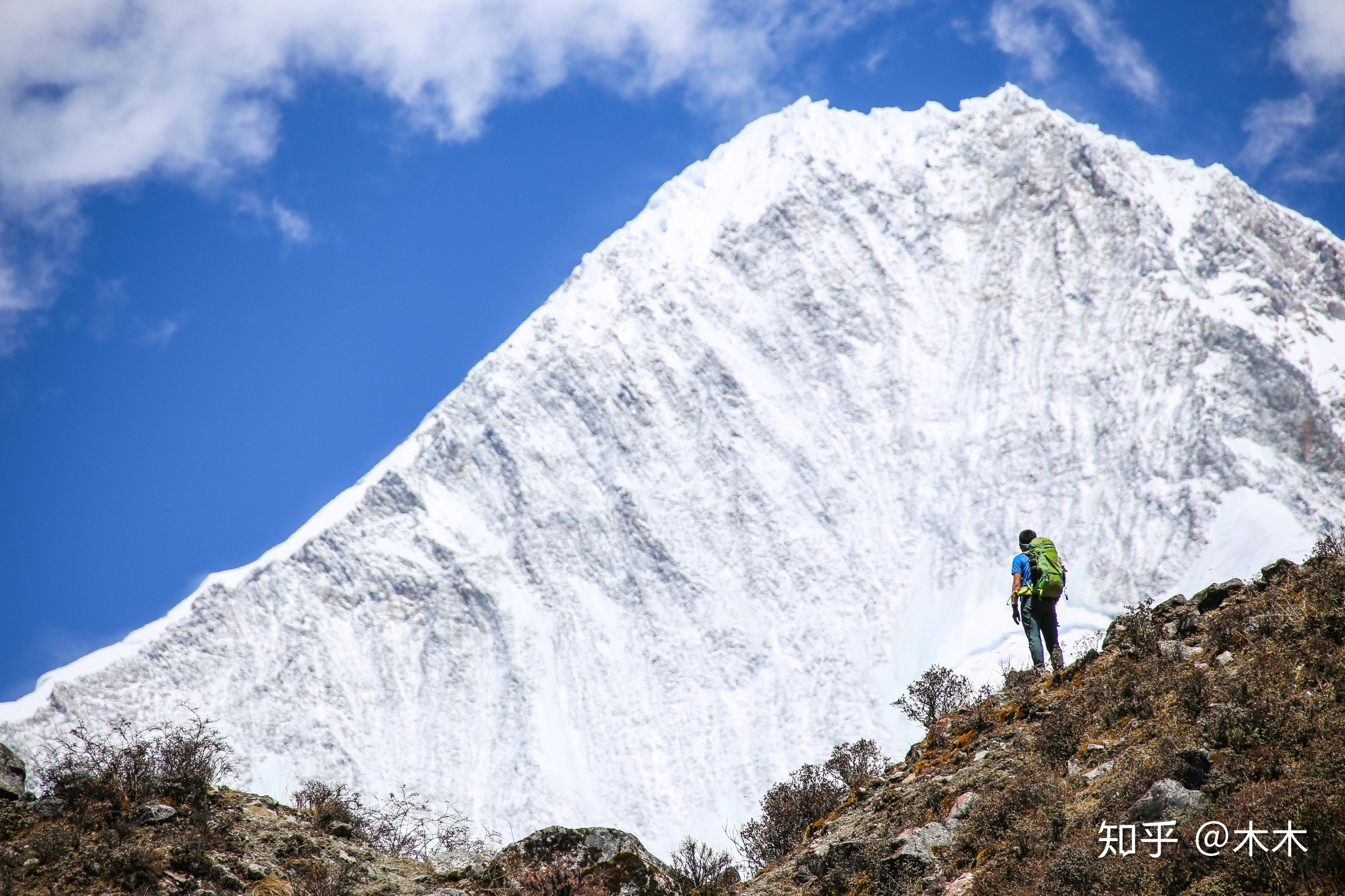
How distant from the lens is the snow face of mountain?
93.4 m

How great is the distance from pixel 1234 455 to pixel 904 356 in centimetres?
4075

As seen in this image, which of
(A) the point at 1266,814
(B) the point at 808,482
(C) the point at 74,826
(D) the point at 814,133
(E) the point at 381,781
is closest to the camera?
(A) the point at 1266,814

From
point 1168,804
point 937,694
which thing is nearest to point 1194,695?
point 1168,804

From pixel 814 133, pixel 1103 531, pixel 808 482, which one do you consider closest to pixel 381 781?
pixel 808 482

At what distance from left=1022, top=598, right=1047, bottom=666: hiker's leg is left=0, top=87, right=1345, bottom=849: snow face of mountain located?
76.8 m

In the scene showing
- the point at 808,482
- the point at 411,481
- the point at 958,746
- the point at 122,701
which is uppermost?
the point at 411,481

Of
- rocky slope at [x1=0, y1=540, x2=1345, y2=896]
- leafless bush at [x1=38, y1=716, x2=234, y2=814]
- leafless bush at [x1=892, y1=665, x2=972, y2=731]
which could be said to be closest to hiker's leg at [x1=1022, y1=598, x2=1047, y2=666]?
rocky slope at [x1=0, y1=540, x2=1345, y2=896]

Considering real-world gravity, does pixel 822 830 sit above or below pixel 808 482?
below

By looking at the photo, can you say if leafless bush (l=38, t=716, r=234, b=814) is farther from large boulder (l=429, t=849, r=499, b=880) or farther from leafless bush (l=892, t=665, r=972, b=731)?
leafless bush (l=892, t=665, r=972, b=731)

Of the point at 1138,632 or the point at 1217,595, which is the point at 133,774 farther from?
the point at 1217,595

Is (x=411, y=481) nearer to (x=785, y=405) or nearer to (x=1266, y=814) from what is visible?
(x=785, y=405)

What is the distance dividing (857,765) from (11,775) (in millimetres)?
10598

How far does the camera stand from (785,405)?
123250 millimetres

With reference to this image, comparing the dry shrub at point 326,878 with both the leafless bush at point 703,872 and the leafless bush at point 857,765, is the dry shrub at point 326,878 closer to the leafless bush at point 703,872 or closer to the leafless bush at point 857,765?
the leafless bush at point 703,872
